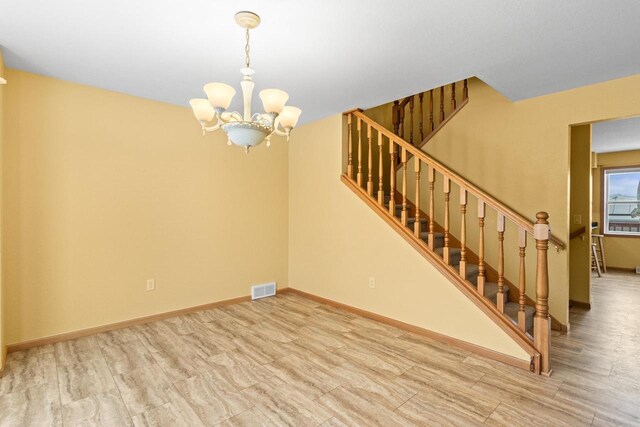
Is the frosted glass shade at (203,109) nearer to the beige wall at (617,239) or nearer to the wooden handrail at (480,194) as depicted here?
the wooden handrail at (480,194)

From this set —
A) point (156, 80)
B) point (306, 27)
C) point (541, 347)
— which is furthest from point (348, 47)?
point (541, 347)

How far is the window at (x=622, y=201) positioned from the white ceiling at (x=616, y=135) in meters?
0.70

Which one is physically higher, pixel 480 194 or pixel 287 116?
pixel 287 116

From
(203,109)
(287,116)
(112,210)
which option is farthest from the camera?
(112,210)

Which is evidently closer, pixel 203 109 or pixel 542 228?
pixel 203 109

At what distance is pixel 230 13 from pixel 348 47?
86 cm

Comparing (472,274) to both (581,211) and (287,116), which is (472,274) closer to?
(581,211)

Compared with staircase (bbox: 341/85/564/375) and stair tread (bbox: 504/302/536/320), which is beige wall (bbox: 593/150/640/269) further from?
stair tread (bbox: 504/302/536/320)

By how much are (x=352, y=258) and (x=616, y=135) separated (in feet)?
15.8

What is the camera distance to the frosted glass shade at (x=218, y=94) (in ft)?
6.12

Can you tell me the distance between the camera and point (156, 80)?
3.01 meters

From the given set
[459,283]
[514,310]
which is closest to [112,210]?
[459,283]

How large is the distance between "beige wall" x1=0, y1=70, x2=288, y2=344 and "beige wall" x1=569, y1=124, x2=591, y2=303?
424 centimetres

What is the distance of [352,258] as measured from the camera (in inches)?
157
